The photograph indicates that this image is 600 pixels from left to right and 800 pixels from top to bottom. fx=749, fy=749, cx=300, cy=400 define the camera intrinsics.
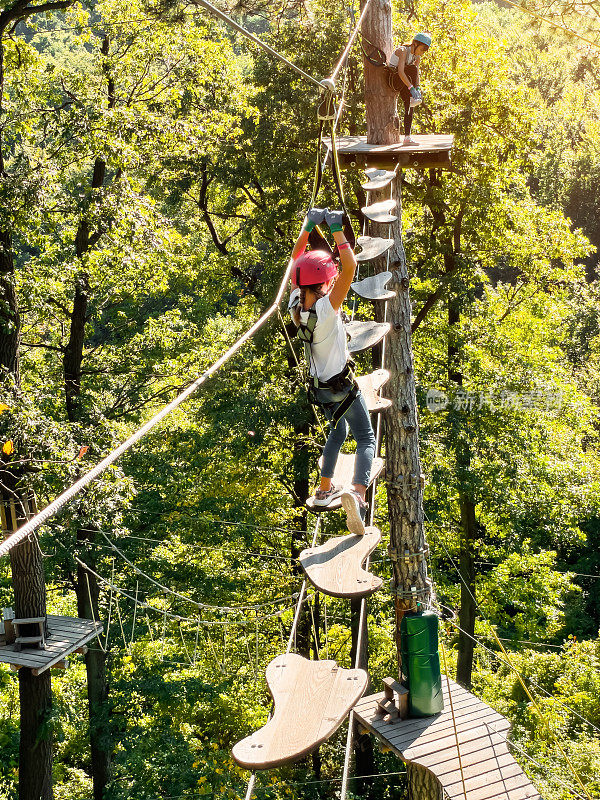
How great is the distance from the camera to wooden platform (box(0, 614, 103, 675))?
29.1 feet

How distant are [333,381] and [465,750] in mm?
3075

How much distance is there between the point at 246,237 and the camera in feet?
45.3

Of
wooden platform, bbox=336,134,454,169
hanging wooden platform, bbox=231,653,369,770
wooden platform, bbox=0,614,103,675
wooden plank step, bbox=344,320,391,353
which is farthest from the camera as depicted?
wooden platform, bbox=0,614,103,675

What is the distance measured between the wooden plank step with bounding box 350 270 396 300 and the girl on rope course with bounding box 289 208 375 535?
1.31 m

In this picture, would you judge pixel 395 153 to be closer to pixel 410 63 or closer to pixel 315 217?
pixel 410 63

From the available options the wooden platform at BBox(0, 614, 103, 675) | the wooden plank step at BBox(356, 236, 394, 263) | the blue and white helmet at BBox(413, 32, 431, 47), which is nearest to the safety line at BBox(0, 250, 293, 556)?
the wooden plank step at BBox(356, 236, 394, 263)

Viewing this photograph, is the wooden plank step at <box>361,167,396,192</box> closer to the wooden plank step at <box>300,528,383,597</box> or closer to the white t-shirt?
the white t-shirt

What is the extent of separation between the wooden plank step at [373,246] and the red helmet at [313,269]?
1.34 m

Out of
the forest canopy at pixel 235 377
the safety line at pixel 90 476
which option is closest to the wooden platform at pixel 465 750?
the safety line at pixel 90 476

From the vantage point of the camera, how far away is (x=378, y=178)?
6.12 metres

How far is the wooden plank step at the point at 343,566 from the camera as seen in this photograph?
3.46 meters

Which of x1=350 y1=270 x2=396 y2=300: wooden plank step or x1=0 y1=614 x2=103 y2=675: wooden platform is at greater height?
x1=350 y1=270 x2=396 y2=300: wooden plank step

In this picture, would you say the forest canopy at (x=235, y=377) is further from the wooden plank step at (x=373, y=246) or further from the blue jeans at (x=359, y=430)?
the blue jeans at (x=359, y=430)

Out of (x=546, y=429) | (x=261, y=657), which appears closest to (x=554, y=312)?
(x=546, y=429)
